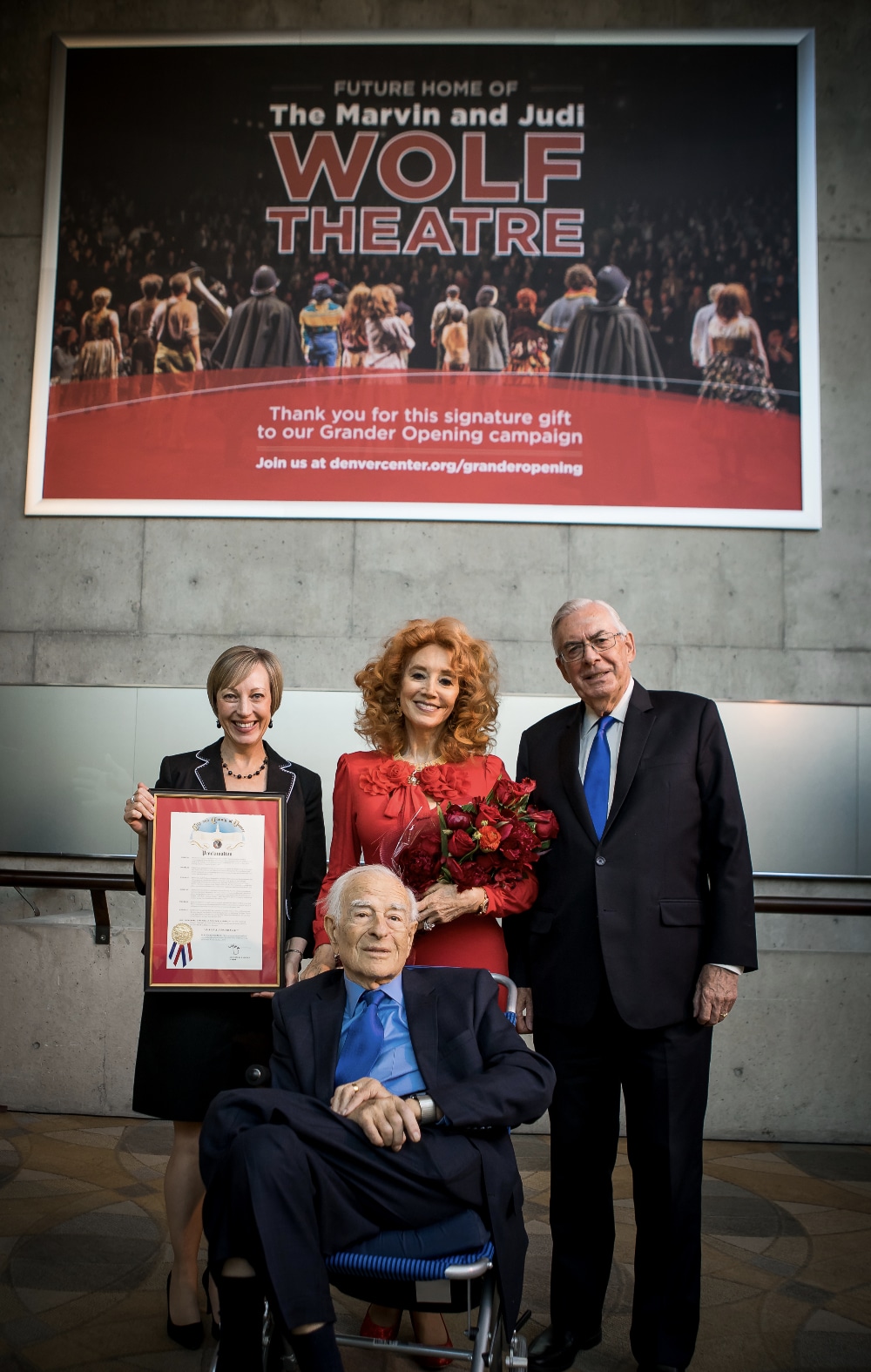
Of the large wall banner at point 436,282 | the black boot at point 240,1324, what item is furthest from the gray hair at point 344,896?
the large wall banner at point 436,282

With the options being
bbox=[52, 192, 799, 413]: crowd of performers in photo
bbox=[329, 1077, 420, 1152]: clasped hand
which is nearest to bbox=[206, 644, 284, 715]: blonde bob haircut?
bbox=[329, 1077, 420, 1152]: clasped hand

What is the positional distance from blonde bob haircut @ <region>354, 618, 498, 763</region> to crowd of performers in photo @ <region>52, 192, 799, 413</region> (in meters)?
3.33

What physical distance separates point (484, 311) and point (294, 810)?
393 centimetres

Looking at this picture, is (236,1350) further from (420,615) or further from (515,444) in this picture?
(515,444)

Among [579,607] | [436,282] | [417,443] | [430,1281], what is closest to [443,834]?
[579,607]

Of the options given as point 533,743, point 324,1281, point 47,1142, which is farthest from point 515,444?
point 324,1281

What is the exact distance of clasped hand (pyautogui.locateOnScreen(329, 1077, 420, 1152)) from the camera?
208cm

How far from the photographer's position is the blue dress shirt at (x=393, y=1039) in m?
2.29

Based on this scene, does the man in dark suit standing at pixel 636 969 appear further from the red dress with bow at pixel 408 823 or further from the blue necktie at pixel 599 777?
the red dress with bow at pixel 408 823

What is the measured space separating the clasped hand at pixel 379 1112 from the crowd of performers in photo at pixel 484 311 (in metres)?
4.62

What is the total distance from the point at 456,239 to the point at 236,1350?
563cm

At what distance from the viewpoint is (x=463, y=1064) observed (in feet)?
7.53

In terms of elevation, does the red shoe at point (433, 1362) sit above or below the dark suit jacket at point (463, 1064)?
below

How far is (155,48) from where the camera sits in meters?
6.25
